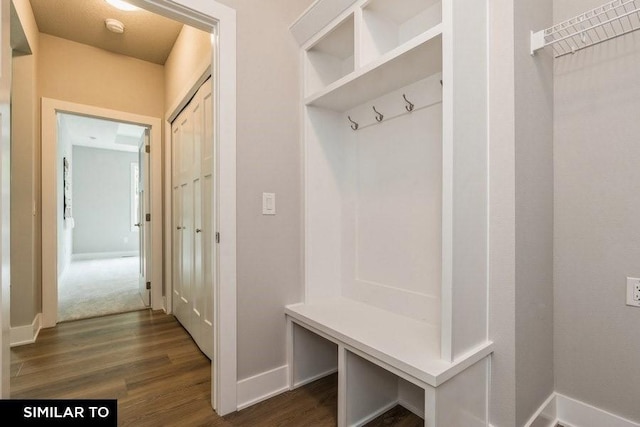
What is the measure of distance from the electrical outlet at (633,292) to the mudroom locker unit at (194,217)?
6.83ft

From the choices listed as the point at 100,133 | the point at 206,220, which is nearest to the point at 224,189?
the point at 206,220

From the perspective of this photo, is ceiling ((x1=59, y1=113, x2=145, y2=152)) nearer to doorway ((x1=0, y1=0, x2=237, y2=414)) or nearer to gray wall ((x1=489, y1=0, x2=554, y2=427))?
doorway ((x1=0, y1=0, x2=237, y2=414))

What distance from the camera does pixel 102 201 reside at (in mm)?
7398

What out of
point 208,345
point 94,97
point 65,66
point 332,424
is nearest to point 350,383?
point 332,424

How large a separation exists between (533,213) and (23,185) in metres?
3.65

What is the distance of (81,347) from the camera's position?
242 centimetres

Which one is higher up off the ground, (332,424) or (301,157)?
(301,157)

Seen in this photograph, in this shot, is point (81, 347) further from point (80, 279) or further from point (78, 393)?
point (80, 279)

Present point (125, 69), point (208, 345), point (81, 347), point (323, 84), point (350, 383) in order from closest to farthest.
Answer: point (350, 383) → point (323, 84) → point (208, 345) → point (81, 347) → point (125, 69)

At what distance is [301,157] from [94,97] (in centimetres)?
257

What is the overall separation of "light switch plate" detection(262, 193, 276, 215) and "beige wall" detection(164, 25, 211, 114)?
43.2 inches

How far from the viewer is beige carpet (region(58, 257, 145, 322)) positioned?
3297 millimetres

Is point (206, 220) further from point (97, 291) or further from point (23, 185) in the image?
point (97, 291)

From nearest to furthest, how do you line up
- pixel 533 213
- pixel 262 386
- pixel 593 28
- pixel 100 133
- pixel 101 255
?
1. pixel 593 28
2. pixel 533 213
3. pixel 262 386
4. pixel 100 133
5. pixel 101 255
